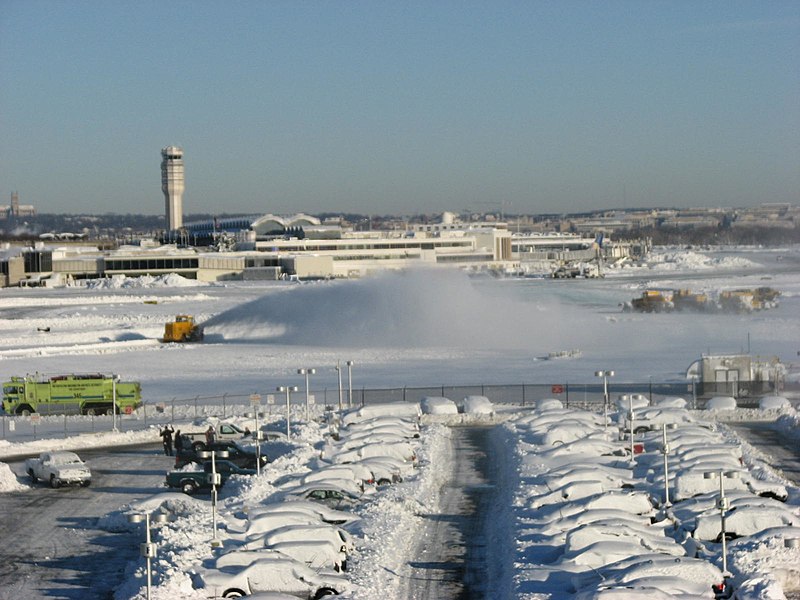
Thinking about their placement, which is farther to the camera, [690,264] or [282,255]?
[690,264]

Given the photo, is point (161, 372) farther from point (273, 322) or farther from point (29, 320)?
point (29, 320)

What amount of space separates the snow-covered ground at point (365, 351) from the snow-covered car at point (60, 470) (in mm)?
545

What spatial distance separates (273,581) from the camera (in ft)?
54.5

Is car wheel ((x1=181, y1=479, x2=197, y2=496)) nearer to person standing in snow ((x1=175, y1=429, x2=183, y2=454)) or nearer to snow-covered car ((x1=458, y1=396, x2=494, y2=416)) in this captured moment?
person standing in snow ((x1=175, y1=429, x2=183, y2=454))

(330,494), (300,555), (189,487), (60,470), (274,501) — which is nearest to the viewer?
(300,555)

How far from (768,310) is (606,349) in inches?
921

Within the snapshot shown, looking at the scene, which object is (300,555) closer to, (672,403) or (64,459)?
(64,459)

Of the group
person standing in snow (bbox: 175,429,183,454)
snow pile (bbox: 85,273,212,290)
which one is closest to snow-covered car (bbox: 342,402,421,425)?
person standing in snow (bbox: 175,429,183,454)

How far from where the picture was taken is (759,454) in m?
27.5

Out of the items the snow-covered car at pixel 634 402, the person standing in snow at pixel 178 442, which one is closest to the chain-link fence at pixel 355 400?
the snow-covered car at pixel 634 402

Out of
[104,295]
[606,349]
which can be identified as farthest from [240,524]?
[104,295]

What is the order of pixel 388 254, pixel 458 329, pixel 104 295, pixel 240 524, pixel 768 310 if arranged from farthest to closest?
pixel 388 254, pixel 104 295, pixel 768 310, pixel 458 329, pixel 240 524

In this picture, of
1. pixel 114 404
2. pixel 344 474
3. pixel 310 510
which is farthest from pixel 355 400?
pixel 310 510

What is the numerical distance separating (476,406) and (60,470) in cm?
1246
